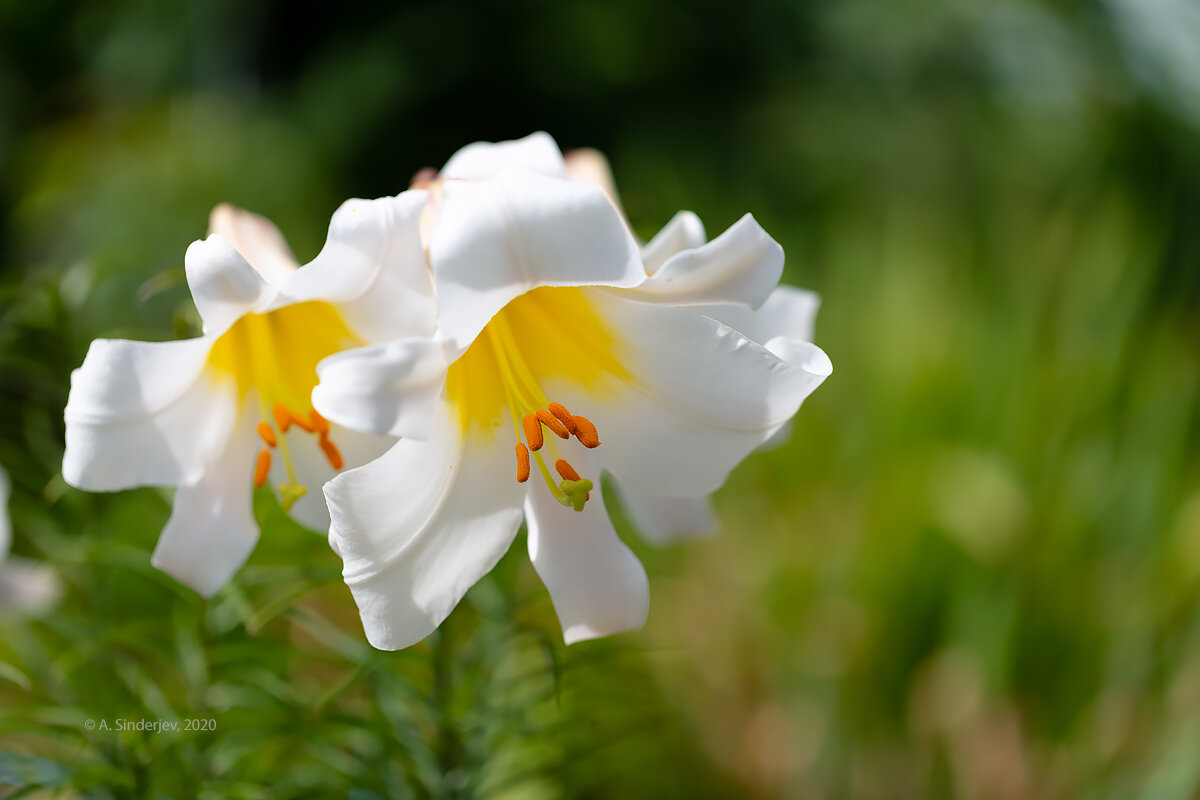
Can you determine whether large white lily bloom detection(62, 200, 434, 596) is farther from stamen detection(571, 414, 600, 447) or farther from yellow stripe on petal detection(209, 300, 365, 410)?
stamen detection(571, 414, 600, 447)

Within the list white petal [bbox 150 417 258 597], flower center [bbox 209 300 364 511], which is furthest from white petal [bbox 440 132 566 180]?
white petal [bbox 150 417 258 597]

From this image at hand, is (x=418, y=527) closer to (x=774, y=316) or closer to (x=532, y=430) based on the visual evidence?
(x=532, y=430)

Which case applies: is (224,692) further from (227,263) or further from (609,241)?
(609,241)

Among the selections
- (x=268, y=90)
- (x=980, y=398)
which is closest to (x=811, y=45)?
(x=268, y=90)

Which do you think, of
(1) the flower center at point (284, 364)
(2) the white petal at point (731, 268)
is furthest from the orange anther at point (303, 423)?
(2) the white petal at point (731, 268)

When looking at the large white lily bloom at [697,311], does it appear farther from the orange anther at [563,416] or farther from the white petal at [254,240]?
the white petal at [254,240]

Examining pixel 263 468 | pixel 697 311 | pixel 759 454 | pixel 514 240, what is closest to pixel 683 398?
pixel 697 311
